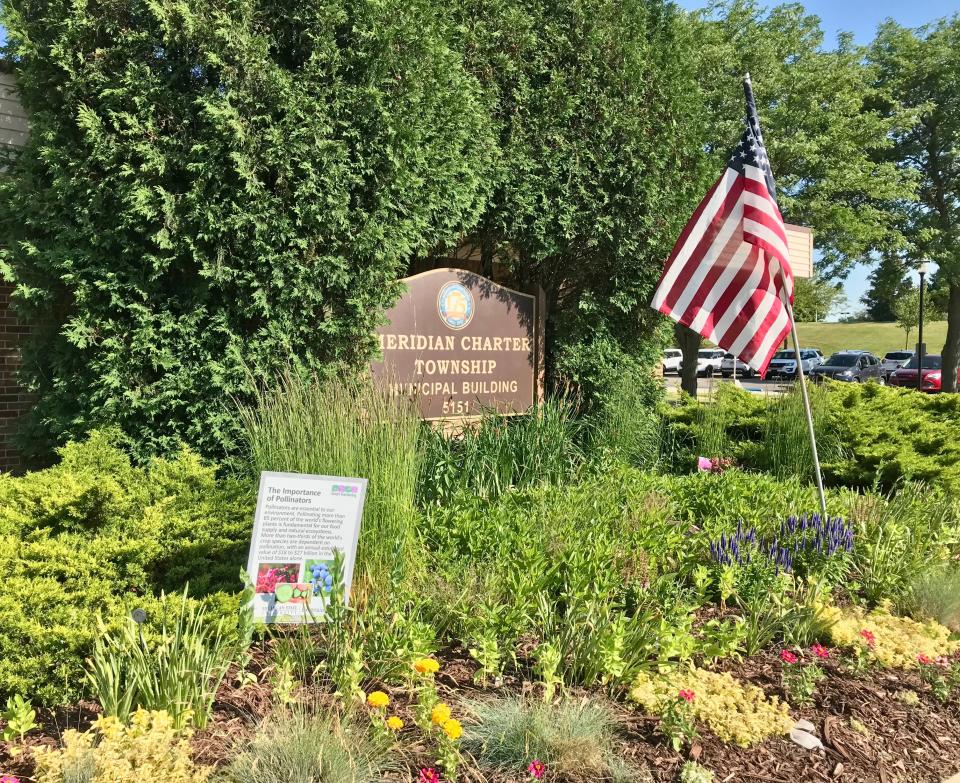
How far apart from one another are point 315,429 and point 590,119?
474 centimetres

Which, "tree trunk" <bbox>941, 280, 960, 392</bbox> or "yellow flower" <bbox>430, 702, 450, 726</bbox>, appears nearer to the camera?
"yellow flower" <bbox>430, 702, 450, 726</bbox>

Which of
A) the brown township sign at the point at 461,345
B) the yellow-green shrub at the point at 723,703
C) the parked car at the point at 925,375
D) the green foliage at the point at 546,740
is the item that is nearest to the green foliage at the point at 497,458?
the brown township sign at the point at 461,345

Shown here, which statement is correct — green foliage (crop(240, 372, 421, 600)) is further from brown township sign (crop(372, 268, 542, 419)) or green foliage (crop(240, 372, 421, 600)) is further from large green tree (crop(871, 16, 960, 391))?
large green tree (crop(871, 16, 960, 391))

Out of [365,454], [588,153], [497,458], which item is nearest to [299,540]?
[365,454]

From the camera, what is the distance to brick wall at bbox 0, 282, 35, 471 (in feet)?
20.0

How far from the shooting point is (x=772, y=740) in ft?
9.39

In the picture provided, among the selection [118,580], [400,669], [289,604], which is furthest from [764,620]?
[118,580]

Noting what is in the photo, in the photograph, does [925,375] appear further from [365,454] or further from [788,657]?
[365,454]

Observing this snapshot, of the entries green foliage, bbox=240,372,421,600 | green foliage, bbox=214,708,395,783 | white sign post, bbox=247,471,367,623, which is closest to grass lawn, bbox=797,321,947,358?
green foliage, bbox=240,372,421,600

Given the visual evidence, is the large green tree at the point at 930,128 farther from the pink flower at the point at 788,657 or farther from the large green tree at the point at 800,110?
the pink flower at the point at 788,657

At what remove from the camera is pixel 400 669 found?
2910 millimetres

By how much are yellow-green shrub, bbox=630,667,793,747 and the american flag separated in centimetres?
262

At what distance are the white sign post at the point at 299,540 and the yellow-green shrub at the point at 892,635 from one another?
254cm

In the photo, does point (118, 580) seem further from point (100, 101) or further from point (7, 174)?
point (7, 174)
